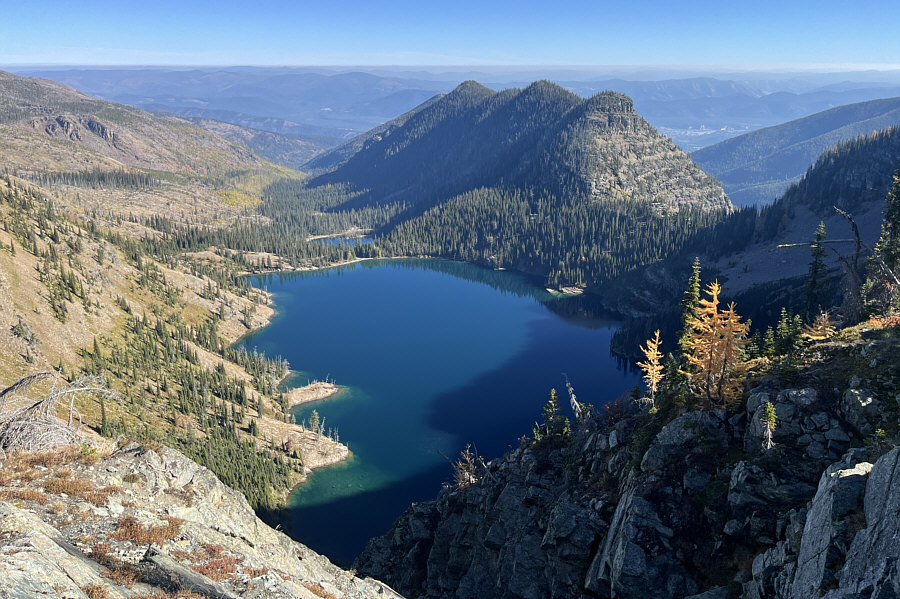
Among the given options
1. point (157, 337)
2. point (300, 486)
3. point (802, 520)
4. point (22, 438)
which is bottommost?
point (300, 486)

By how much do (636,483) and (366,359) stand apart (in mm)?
138998

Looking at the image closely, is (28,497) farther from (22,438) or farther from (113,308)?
(113,308)

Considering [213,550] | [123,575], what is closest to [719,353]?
[213,550]

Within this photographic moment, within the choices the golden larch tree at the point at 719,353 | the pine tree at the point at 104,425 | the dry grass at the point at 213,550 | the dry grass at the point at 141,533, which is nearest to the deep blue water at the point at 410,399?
the pine tree at the point at 104,425

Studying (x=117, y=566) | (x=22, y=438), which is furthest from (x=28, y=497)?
(x=117, y=566)

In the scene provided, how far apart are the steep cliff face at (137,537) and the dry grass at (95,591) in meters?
0.04

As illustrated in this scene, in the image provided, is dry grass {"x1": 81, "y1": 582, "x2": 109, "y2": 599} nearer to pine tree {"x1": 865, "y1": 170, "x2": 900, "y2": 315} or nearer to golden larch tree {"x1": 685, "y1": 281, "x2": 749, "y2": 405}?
golden larch tree {"x1": 685, "y1": 281, "x2": 749, "y2": 405}

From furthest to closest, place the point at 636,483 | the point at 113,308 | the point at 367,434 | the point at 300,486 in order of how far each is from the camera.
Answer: the point at 113,308 → the point at 367,434 → the point at 300,486 → the point at 636,483

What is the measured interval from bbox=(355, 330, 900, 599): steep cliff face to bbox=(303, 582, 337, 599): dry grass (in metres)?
18.5

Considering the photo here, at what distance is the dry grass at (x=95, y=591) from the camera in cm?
1881

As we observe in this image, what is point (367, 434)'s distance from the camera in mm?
127938

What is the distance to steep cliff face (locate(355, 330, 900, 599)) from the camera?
2339 centimetres

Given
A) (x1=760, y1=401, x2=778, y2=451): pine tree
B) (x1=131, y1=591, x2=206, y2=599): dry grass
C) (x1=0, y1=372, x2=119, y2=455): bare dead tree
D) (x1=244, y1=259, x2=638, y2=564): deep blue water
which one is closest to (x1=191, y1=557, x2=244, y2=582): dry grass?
(x1=131, y1=591, x2=206, y2=599): dry grass

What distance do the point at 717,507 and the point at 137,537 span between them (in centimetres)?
3354
